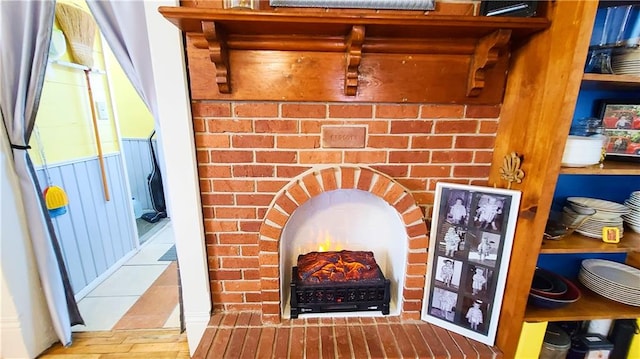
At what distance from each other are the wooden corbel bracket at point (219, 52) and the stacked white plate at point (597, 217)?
1630 mm

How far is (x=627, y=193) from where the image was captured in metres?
1.38

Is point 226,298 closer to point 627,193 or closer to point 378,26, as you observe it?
point 378,26

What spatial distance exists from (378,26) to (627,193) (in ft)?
5.11

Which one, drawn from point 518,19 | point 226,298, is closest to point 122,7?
point 226,298

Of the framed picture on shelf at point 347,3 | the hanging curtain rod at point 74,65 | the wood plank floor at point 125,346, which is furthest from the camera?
the hanging curtain rod at point 74,65

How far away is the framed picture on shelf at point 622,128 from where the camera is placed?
115cm

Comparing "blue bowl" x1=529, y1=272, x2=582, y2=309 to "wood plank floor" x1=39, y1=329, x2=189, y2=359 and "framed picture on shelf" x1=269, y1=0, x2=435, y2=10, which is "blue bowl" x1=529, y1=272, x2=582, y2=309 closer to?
"framed picture on shelf" x1=269, y1=0, x2=435, y2=10

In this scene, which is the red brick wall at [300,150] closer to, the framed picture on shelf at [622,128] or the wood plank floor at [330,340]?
the wood plank floor at [330,340]

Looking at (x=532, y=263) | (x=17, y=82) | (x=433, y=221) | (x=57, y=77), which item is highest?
(x=57, y=77)

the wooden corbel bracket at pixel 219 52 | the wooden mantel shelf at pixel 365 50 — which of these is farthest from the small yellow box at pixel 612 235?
the wooden corbel bracket at pixel 219 52

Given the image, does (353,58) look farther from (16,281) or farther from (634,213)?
(16,281)

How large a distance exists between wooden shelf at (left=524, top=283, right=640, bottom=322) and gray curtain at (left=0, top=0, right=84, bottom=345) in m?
2.42

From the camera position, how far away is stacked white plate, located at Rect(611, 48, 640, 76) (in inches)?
40.6

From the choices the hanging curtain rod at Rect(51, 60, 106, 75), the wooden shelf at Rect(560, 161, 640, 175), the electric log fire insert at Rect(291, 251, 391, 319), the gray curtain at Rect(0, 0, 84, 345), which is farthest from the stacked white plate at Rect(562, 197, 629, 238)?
the hanging curtain rod at Rect(51, 60, 106, 75)
